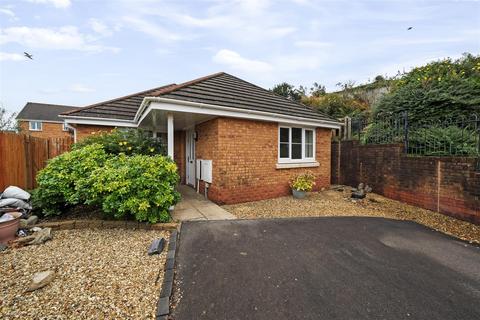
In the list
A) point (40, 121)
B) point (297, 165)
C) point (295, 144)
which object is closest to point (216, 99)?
point (295, 144)

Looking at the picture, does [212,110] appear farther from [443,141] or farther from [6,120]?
[6,120]

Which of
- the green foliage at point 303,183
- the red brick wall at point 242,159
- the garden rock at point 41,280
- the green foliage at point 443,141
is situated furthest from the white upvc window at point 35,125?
the green foliage at point 443,141

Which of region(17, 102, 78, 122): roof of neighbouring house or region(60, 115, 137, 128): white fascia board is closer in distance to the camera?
region(60, 115, 137, 128): white fascia board

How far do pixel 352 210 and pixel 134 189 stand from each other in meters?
6.07

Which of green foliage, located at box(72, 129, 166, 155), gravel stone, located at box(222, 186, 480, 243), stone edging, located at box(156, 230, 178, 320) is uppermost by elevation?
green foliage, located at box(72, 129, 166, 155)

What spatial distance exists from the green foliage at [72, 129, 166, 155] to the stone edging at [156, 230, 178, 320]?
3.34 meters

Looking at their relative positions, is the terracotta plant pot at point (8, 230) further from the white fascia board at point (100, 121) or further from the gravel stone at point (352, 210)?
the white fascia board at point (100, 121)

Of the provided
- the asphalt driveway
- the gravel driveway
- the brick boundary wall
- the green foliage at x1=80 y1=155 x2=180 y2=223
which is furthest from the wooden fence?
the brick boundary wall

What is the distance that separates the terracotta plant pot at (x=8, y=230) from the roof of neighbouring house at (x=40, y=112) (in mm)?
32394

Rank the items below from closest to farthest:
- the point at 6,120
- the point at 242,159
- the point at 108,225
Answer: the point at 108,225
the point at 242,159
the point at 6,120

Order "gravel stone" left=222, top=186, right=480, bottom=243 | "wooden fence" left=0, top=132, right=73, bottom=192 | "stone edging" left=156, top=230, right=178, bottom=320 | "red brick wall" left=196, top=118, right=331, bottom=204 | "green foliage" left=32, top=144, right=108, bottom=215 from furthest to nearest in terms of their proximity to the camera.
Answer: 1. "red brick wall" left=196, top=118, right=331, bottom=204
2. "wooden fence" left=0, top=132, right=73, bottom=192
3. "gravel stone" left=222, top=186, right=480, bottom=243
4. "green foliage" left=32, top=144, right=108, bottom=215
5. "stone edging" left=156, top=230, right=178, bottom=320

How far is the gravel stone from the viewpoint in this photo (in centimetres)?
486

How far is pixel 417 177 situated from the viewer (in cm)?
615

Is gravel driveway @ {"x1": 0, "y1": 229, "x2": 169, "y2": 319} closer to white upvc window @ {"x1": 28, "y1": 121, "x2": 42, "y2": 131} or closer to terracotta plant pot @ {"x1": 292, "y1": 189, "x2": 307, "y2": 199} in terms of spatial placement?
terracotta plant pot @ {"x1": 292, "y1": 189, "x2": 307, "y2": 199}
